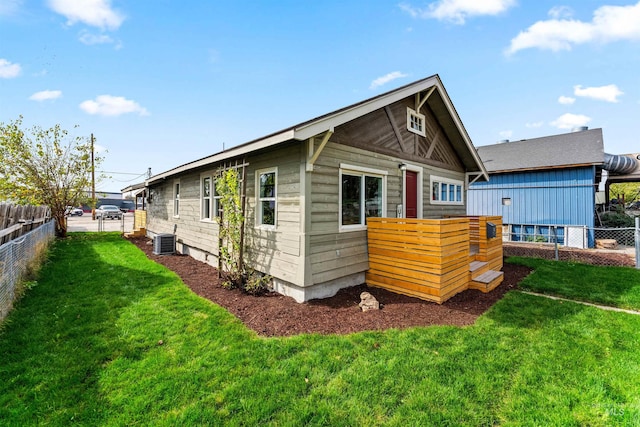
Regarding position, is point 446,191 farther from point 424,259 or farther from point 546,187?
point 546,187

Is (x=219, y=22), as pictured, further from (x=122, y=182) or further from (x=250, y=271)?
(x=122, y=182)

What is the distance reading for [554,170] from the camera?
42.7 ft

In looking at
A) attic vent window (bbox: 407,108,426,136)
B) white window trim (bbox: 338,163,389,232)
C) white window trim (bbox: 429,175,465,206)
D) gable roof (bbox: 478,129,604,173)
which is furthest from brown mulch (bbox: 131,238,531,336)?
gable roof (bbox: 478,129,604,173)

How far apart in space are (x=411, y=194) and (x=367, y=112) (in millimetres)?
3101

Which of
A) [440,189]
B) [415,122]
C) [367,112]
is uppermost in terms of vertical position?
[415,122]

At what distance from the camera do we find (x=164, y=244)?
10.0m

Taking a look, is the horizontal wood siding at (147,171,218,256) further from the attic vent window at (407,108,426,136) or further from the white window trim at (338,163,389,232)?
the attic vent window at (407,108,426,136)

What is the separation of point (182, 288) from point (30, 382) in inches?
122

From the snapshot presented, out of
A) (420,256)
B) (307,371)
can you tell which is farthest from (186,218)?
(307,371)

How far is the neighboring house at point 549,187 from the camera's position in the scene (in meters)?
12.2

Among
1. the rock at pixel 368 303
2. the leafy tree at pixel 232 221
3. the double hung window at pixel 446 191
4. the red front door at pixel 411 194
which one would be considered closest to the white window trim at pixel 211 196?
the leafy tree at pixel 232 221

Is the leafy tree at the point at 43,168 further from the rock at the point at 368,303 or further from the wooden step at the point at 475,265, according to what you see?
the wooden step at the point at 475,265

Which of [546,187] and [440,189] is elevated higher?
[546,187]

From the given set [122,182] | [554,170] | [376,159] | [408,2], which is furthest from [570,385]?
[122,182]
